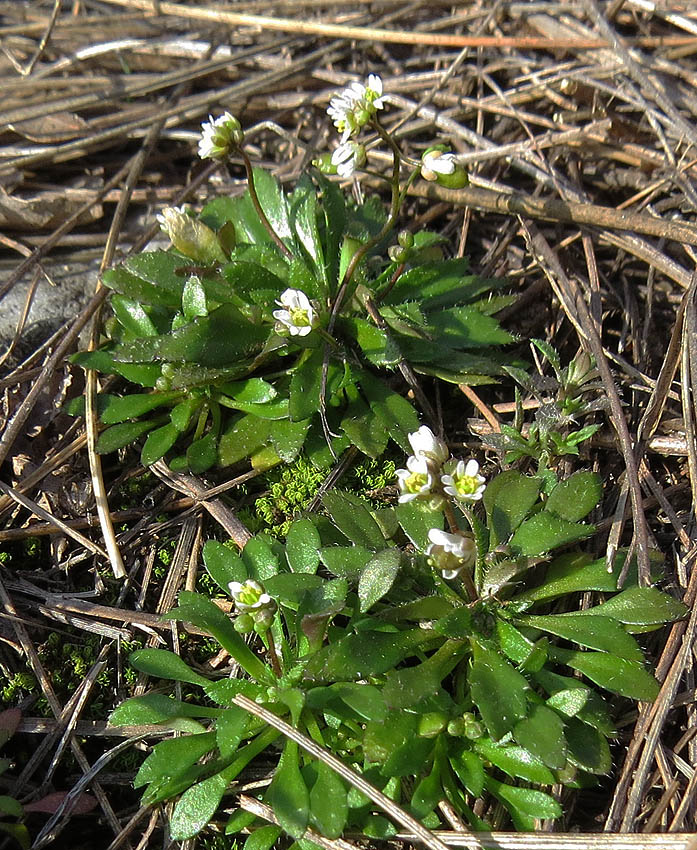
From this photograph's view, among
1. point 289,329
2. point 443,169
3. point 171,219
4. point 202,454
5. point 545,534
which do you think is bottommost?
point 545,534

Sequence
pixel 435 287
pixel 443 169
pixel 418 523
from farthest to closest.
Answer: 1. pixel 435 287
2. pixel 443 169
3. pixel 418 523

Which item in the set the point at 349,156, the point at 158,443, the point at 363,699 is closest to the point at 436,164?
the point at 349,156

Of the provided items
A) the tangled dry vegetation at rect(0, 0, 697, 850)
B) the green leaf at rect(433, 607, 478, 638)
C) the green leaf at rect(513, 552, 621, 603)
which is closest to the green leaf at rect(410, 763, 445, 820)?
the tangled dry vegetation at rect(0, 0, 697, 850)

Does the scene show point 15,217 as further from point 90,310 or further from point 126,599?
point 126,599

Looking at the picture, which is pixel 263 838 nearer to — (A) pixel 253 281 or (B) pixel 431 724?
(B) pixel 431 724

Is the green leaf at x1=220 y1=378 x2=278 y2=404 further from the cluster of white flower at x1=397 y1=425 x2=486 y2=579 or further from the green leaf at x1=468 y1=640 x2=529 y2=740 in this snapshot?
the green leaf at x1=468 y1=640 x2=529 y2=740
